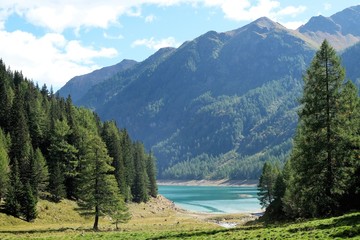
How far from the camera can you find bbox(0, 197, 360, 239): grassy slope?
27281 millimetres

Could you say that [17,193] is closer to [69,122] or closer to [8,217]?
[8,217]

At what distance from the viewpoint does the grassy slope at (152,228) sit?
27.3 m

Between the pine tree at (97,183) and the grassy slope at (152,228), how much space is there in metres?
3.66

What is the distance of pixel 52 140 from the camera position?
314ft

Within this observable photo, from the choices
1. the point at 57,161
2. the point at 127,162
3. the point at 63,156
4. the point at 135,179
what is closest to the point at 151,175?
the point at 135,179

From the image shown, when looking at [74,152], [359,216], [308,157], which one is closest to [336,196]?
[308,157]

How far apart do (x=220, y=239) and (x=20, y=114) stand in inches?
2825

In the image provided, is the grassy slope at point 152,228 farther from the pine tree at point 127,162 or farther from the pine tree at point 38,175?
the pine tree at point 127,162

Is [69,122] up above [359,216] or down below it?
above

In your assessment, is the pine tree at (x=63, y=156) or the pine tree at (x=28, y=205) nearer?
the pine tree at (x=28, y=205)

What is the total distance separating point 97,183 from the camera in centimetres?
6312

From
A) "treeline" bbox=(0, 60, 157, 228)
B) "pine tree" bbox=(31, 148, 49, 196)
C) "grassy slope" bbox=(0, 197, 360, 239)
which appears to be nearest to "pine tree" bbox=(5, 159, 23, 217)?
"treeline" bbox=(0, 60, 157, 228)

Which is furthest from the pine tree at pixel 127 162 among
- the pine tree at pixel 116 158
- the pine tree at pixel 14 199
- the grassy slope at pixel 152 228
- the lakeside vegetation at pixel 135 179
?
the pine tree at pixel 14 199

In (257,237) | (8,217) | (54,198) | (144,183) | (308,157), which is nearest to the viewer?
(257,237)
